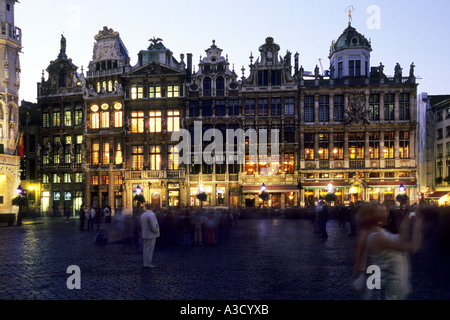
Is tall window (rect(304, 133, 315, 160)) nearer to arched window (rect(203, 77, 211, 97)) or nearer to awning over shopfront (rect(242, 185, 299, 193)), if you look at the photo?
awning over shopfront (rect(242, 185, 299, 193))

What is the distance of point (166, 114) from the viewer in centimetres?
5156

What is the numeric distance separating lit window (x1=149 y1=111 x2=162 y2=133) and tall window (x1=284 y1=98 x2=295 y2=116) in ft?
49.5

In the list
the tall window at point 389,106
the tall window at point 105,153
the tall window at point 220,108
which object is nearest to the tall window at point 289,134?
the tall window at point 220,108

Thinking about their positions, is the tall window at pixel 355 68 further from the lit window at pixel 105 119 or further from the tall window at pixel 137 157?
the lit window at pixel 105 119

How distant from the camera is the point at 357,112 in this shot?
161 ft

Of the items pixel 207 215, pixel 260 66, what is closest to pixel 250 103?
pixel 260 66

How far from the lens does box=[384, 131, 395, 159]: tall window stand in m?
48.9

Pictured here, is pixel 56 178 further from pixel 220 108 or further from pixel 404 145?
pixel 404 145

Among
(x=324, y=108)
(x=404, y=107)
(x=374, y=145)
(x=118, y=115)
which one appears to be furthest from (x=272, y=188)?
(x=118, y=115)

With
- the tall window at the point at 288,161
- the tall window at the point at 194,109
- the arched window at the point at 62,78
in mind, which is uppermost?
the arched window at the point at 62,78

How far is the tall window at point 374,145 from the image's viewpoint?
161 feet

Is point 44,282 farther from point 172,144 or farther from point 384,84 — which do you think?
point 384,84

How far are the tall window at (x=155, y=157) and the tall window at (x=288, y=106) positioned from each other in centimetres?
1578
